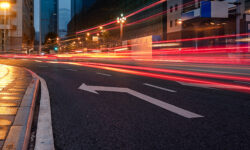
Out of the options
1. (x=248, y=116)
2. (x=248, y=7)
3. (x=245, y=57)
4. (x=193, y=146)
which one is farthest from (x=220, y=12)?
(x=193, y=146)

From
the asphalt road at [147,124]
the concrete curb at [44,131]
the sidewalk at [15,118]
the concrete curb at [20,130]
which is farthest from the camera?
the asphalt road at [147,124]

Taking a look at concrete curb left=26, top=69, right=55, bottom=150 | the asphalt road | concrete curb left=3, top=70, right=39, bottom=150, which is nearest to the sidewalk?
concrete curb left=3, top=70, right=39, bottom=150

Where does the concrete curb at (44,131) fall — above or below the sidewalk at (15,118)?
below

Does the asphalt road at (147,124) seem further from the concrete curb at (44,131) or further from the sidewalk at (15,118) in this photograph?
the sidewalk at (15,118)

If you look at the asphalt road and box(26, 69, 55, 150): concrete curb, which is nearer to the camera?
box(26, 69, 55, 150): concrete curb

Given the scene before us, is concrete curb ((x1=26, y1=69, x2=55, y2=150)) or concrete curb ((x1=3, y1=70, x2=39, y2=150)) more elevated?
concrete curb ((x1=3, y1=70, x2=39, y2=150))

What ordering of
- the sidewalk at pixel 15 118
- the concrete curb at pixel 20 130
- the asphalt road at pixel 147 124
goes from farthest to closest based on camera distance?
the asphalt road at pixel 147 124 → the sidewalk at pixel 15 118 → the concrete curb at pixel 20 130

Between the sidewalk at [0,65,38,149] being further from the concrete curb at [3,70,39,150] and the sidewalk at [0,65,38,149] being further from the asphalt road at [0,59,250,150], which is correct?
the asphalt road at [0,59,250,150]

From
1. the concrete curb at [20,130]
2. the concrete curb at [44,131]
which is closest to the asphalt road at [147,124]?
the concrete curb at [44,131]

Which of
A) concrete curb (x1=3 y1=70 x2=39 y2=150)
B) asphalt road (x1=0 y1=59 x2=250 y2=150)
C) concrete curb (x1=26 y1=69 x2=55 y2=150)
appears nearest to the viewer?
concrete curb (x1=3 y1=70 x2=39 y2=150)

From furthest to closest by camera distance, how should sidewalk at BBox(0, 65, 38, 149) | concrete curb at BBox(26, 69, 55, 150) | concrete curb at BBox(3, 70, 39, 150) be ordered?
concrete curb at BBox(26, 69, 55, 150) < sidewalk at BBox(0, 65, 38, 149) < concrete curb at BBox(3, 70, 39, 150)

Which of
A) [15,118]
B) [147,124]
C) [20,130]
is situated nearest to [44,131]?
[20,130]

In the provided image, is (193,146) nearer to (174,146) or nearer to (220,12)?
(174,146)

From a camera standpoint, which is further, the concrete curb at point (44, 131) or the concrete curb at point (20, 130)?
the concrete curb at point (44, 131)
